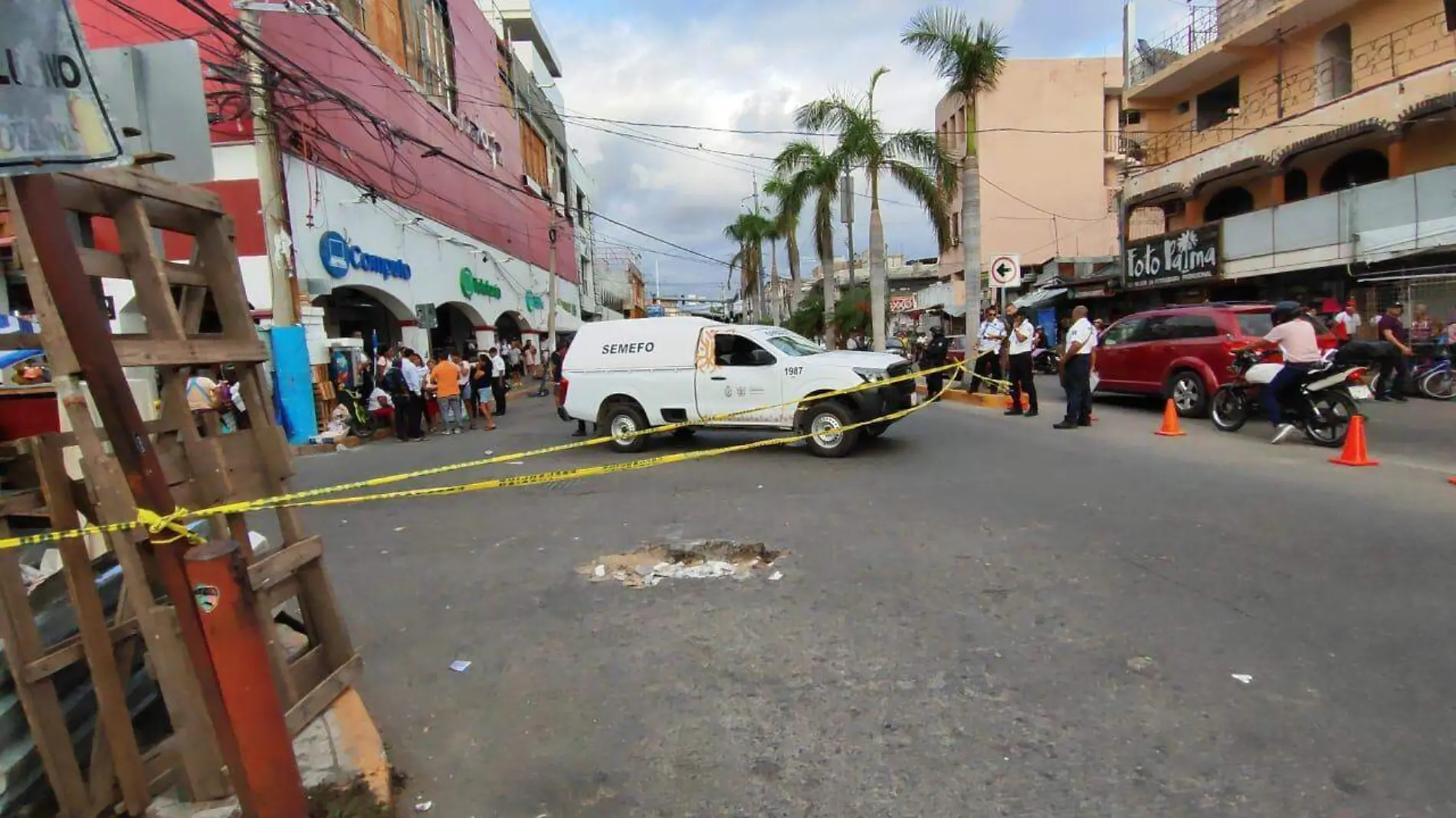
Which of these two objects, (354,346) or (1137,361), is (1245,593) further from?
(354,346)

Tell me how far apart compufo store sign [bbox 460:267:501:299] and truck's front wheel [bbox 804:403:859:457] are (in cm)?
1887

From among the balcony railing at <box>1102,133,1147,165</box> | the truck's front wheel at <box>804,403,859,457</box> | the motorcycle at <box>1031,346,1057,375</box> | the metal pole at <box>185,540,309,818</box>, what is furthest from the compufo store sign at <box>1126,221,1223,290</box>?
the metal pole at <box>185,540,309,818</box>

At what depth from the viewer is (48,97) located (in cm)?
221

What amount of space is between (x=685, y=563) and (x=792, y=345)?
5.47 m

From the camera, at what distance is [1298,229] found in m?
18.4

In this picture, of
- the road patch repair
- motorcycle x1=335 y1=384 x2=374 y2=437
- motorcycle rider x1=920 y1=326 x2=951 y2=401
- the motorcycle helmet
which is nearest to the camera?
the road patch repair

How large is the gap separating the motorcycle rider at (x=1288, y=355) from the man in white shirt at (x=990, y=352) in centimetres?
513

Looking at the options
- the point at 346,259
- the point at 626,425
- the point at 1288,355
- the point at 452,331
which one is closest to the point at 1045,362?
the point at 1288,355

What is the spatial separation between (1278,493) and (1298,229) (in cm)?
1498

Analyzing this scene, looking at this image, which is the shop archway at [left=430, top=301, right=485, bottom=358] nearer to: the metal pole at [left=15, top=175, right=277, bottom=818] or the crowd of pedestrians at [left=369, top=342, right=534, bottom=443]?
the crowd of pedestrians at [left=369, top=342, right=534, bottom=443]

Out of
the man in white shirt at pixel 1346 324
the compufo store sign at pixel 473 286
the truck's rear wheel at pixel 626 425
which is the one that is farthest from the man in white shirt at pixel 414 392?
the man in white shirt at pixel 1346 324

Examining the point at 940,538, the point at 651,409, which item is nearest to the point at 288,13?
the point at 651,409

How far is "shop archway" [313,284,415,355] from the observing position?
20.8 meters

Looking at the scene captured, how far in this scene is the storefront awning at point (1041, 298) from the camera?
2717 centimetres
